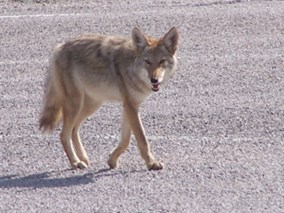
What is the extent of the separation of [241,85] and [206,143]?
203cm

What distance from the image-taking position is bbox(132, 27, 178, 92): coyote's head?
31.7 feet

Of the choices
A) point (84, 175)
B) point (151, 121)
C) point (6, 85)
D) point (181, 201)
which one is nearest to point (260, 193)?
point (181, 201)

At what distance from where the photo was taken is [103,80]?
9.91 metres

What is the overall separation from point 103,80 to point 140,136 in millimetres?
626

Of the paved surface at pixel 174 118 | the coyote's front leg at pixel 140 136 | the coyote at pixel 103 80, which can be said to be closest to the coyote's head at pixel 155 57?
the coyote at pixel 103 80

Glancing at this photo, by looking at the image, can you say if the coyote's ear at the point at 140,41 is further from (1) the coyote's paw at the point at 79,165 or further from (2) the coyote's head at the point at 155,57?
(1) the coyote's paw at the point at 79,165

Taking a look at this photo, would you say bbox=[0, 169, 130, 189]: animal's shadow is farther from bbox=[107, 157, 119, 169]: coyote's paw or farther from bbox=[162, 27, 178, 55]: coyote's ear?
bbox=[162, 27, 178, 55]: coyote's ear

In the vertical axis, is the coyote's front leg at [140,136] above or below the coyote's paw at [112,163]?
above

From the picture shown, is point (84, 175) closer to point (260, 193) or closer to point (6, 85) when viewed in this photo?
point (260, 193)

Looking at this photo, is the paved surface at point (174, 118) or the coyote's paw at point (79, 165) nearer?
the paved surface at point (174, 118)

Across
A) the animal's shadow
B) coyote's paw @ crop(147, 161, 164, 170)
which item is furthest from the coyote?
the animal's shadow

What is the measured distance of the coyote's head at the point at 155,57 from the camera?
31.7 ft

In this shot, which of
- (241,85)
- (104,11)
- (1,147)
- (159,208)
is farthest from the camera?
(104,11)

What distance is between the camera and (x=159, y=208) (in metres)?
8.40
